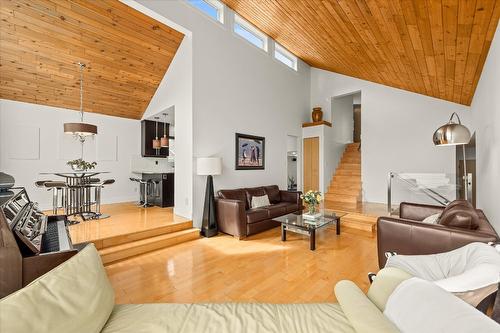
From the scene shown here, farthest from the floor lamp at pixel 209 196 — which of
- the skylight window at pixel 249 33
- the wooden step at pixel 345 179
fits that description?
the wooden step at pixel 345 179

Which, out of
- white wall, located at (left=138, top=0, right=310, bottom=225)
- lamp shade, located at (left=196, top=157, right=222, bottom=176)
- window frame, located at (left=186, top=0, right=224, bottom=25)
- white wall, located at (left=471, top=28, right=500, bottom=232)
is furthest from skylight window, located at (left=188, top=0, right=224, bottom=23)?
white wall, located at (left=471, top=28, right=500, bottom=232)

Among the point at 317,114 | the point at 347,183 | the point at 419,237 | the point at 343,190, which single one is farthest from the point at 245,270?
the point at 317,114

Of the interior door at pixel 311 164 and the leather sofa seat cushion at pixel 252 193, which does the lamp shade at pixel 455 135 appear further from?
the interior door at pixel 311 164

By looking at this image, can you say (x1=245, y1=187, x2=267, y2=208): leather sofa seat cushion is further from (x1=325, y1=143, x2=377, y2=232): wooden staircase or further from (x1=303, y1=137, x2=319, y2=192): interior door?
(x1=303, y1=137, x2=319, y2=192): interior door

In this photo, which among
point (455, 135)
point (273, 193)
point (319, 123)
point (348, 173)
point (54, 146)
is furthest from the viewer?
point (348, 173)

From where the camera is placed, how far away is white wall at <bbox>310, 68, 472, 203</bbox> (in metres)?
5.38

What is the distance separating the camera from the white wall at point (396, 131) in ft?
17.6

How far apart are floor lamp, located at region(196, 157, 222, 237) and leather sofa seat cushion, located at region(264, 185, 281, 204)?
1686 millimetres

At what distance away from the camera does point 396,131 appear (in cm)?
599

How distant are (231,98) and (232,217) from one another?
8.75 feet

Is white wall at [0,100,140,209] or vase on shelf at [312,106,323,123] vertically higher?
vase on shelf at [312,106,323,123]

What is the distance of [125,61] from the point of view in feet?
14.5

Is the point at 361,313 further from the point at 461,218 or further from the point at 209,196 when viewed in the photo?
the point at 209,196

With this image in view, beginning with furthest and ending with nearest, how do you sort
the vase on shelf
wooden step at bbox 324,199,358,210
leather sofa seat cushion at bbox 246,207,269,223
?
the vase on shelf
wooden step at bbox 324,199,358,210
leather sofa seat cushion at bbox 246,207,269,223
